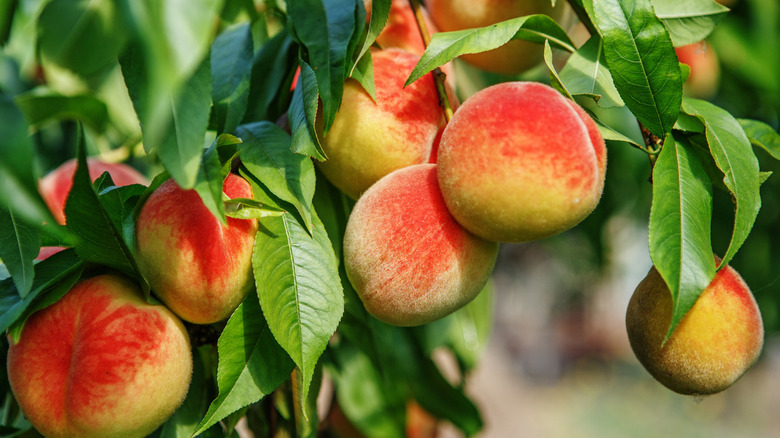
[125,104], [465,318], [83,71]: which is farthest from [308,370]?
[125,104]

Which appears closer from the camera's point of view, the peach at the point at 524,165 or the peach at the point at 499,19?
the peach at the point at 524,165

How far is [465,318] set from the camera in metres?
1.12

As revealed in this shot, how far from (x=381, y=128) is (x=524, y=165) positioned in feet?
0.53

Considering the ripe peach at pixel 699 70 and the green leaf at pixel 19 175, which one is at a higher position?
the green leaf at pixel 19 175

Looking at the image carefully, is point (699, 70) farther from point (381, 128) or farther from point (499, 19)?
point (381, 128)

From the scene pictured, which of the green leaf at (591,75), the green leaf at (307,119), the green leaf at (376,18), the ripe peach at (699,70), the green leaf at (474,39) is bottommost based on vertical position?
the ripe peach at (699,70)

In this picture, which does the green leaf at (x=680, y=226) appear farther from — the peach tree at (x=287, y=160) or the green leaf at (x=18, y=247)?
the green leaf at (x=18, y=247)

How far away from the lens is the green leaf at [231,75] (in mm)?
665

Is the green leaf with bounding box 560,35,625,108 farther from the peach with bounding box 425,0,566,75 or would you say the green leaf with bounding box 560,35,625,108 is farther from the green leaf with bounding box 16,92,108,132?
the green leaf with bounding box 16,92,108,132

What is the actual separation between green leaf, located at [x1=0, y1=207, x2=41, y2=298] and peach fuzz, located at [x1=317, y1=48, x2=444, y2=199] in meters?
0.26

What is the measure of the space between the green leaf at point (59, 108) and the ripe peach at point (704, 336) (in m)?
0.72

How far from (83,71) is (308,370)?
42 cm

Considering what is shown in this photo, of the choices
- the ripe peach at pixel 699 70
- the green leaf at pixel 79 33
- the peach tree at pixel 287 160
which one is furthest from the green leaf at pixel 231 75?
the ripe peach at pixel 699 70

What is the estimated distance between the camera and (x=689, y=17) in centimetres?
70
